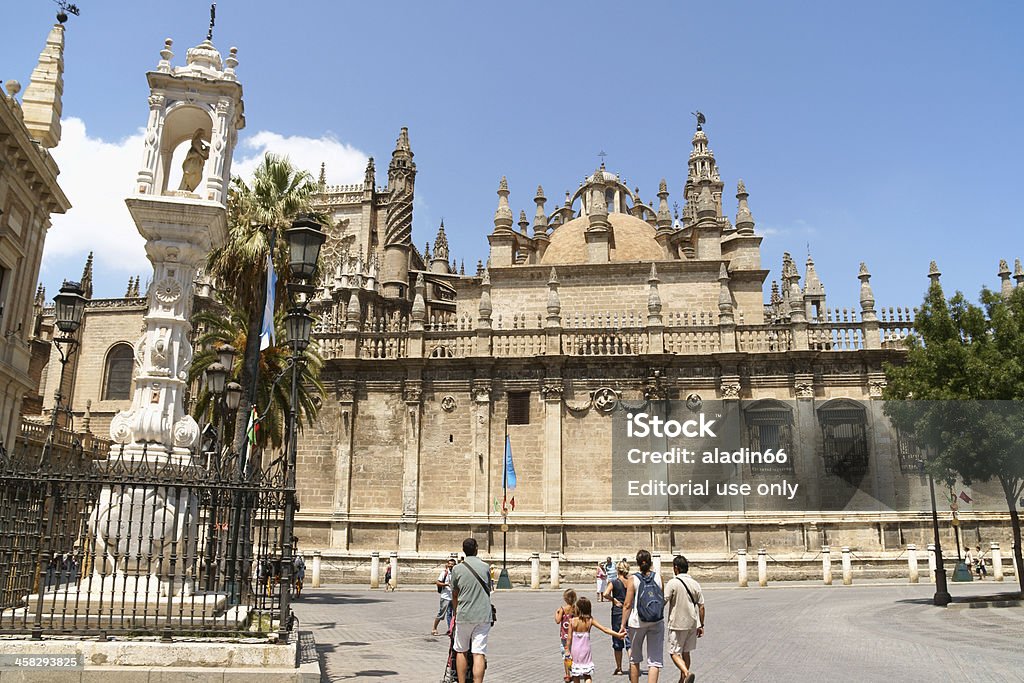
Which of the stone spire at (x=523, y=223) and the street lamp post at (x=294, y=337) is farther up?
the stone spire at (x=523, y=223)

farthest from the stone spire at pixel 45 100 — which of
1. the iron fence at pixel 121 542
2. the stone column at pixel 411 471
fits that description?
the iron fence at pixel 121 542

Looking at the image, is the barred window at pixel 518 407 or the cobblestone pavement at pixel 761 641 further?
the barred window at pixel 518 407

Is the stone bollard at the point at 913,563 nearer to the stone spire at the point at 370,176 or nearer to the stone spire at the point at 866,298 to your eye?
the stone spire at the point at 866,298

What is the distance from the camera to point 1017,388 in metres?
17.2

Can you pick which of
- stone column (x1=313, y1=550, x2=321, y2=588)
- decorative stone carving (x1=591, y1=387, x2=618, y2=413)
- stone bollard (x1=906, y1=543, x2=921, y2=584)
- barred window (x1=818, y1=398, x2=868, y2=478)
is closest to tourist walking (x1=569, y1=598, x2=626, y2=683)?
stone column (x1=313, y1=550, x2=321, y2=588)

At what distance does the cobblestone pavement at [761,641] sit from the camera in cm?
944

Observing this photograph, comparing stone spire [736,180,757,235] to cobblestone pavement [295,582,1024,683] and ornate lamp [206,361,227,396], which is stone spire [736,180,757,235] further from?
ornate lamp [206,361,227,396]

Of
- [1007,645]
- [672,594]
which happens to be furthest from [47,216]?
[1007,645]


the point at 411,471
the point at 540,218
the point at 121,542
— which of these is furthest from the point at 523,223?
the point at 121,542

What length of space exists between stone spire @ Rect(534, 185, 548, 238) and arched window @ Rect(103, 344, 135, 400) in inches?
852

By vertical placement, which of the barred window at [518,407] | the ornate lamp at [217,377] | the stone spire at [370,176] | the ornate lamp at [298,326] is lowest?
the ornate lamp at [217,377]

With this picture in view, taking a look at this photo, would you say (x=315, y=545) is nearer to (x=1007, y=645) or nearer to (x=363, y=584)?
(x=363, y=584)

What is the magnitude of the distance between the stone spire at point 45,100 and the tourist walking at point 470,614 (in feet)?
68.6

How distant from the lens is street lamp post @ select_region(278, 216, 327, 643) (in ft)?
26.1
